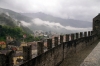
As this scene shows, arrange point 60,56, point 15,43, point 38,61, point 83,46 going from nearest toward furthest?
point 38,61 < point 60,56 < point 83,46 < point 15,43

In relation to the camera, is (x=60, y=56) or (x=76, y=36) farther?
(x=76, y=36)

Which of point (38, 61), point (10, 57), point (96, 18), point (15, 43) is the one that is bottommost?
point (15, 43)

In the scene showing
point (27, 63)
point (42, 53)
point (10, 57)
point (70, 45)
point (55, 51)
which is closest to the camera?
point (10, 57)

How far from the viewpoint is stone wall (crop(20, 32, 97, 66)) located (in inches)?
347

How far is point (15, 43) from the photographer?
6316 cm

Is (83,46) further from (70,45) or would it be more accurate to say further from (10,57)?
(10,57)

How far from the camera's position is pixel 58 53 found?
491 inches

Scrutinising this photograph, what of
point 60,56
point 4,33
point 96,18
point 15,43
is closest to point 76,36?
point 60,56

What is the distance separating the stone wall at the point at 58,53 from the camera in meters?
8.82

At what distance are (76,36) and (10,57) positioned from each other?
11895 mm

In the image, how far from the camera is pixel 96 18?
2631 cm

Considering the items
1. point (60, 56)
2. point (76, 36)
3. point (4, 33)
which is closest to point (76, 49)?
point (76, 36)

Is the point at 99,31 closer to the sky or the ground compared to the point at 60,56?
closer to the sky

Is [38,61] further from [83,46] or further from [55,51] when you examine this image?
[83,46]
